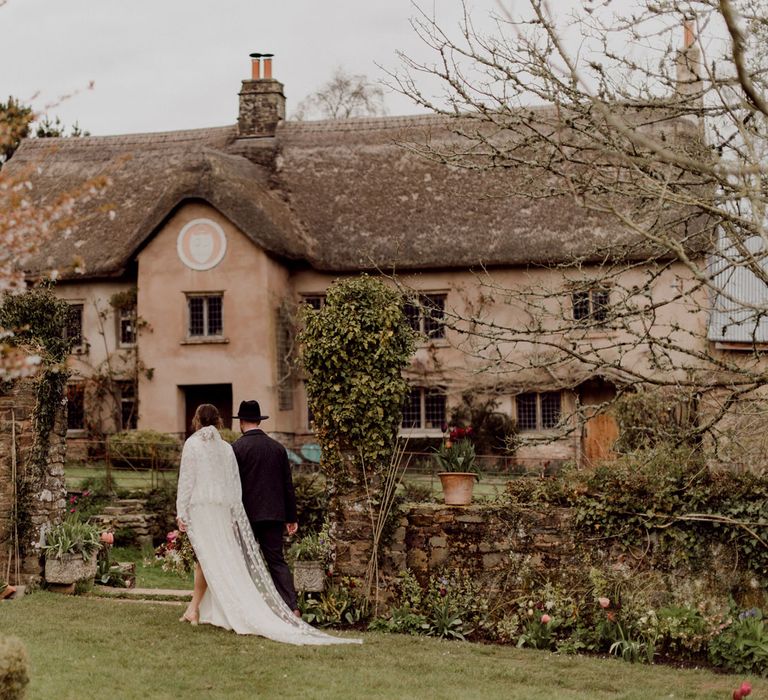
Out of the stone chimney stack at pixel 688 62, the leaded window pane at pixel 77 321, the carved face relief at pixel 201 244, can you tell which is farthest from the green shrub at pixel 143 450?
the stone chimney stack at pixel 688 62

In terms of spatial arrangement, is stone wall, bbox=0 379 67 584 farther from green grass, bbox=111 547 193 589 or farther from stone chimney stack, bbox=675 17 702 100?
stone chimney stack, bbox=675 17 702 100

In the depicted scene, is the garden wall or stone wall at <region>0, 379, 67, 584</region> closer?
the garden wall

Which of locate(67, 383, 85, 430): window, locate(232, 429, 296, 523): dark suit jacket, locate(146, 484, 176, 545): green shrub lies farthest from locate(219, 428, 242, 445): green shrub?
locate(232, 429, 296, 523): dark suit jacket

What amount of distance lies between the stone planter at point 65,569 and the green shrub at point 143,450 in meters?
9.52

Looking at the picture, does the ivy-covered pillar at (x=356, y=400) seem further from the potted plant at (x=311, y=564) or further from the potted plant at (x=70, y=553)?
the potted plant at (x=70, y=553)

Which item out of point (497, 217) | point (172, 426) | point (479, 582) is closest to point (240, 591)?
point (479, 582)

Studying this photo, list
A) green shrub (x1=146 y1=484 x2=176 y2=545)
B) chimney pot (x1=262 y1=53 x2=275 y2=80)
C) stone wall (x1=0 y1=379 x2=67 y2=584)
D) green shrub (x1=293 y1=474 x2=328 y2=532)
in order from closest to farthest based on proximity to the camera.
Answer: stone wall (x1=0 y1=379 x2=67 y2=584) → green shrub (x1=293 y1=474 x2=328 y2=532) → green shrub (x1=146 y1=484 x2=176 y2=545) → chimney pot (x1=262 y1=53 x2=275 y2=80)

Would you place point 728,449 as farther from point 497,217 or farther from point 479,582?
point 497,217

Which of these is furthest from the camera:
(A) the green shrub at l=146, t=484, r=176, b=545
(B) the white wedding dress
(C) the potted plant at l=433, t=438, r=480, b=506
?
(A) the green shrub at l=146, t=484, r=176, b=545

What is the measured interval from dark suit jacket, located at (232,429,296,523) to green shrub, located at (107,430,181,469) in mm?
11272

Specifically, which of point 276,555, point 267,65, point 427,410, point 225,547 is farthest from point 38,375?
point 267,65

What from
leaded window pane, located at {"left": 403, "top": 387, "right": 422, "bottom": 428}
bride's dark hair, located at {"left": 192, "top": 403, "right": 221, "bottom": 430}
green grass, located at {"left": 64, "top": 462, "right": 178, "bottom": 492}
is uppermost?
leaded window pane, located at {"left": 403, "top": 387, "right": 422, "bottom": 428}

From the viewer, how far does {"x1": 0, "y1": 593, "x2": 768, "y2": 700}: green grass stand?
772 cm

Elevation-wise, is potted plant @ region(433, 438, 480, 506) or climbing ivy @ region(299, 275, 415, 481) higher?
climbing ivy @ region(299, 275, 415, 481)
